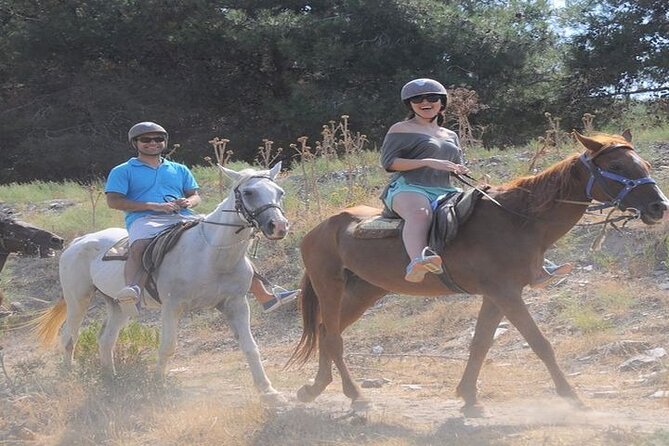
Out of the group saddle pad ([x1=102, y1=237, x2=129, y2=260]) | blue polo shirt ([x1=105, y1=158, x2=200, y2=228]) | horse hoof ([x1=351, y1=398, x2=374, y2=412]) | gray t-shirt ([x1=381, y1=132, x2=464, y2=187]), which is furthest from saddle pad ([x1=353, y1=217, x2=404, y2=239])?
saddle pad ([x1=102, y1=237, x2=129, y2=260])

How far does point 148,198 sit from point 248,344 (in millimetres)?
1698

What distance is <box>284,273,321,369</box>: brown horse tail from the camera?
26.9 feet

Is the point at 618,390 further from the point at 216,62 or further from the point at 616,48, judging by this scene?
the point at 216,62

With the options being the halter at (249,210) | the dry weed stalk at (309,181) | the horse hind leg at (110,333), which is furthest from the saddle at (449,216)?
the dry weed stalk at (309,181)

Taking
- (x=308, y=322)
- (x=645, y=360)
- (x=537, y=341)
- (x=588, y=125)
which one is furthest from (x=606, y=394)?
(x=588, y=125)

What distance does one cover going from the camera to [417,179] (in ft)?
23.7

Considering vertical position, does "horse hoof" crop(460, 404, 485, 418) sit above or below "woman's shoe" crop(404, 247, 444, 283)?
below

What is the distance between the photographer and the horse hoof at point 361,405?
7344mm

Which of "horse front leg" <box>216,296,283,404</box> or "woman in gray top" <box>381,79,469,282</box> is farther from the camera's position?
"horse front leg" <box>216,296,283,404</box>

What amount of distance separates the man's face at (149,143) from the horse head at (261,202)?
1.10 meters

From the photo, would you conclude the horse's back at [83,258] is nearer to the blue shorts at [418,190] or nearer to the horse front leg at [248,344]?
the horse front leg at [248,344]

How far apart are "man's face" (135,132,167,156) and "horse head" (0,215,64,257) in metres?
3.16

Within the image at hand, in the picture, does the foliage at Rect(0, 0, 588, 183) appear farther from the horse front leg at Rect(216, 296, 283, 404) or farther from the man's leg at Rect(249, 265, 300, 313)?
the horse front leg at Rect(216, 296, 283, 404)

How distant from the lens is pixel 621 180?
20.6ft
